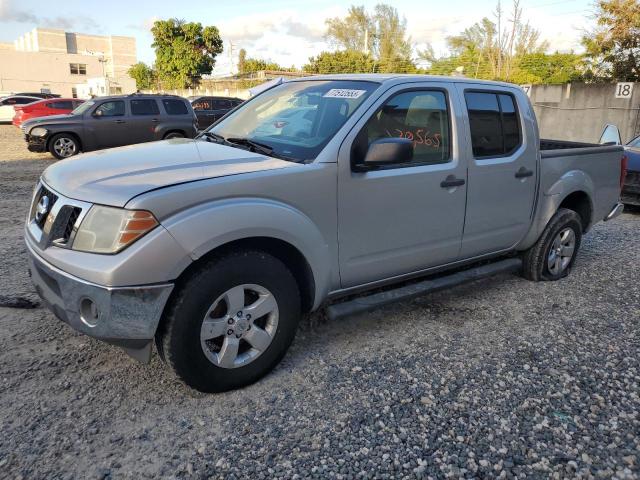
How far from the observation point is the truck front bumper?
2.42 meters

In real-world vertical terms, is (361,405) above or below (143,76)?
below

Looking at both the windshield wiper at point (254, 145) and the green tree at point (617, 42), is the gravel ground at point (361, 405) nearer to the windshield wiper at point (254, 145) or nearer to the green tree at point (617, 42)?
the windshield wiper at point (254, 145)

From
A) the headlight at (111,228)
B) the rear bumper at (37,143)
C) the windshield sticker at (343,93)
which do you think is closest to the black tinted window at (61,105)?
the rear bumper at (37,143)

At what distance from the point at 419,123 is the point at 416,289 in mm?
1174

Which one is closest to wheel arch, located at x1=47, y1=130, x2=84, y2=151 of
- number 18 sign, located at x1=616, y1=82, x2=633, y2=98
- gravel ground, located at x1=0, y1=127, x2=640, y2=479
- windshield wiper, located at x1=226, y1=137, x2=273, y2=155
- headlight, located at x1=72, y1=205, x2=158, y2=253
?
gravel ground, located at x1=0, y1=127, x2=640, y2=479

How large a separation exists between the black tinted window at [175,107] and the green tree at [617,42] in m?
16.4

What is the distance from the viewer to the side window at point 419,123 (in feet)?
11.0

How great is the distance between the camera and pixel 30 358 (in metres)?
3.20

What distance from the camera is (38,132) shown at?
41.7ft

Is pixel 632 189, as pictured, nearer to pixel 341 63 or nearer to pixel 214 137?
pixel 214 137

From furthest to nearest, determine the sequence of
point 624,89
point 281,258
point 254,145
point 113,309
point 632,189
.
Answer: point 624,89 → point 632,189 → point 254,145 → point 281,258 → point 113,309

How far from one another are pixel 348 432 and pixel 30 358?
205cm

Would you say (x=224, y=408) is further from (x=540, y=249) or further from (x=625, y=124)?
(x=625, y=124)

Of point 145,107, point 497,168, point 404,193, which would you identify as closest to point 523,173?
point 497,168
